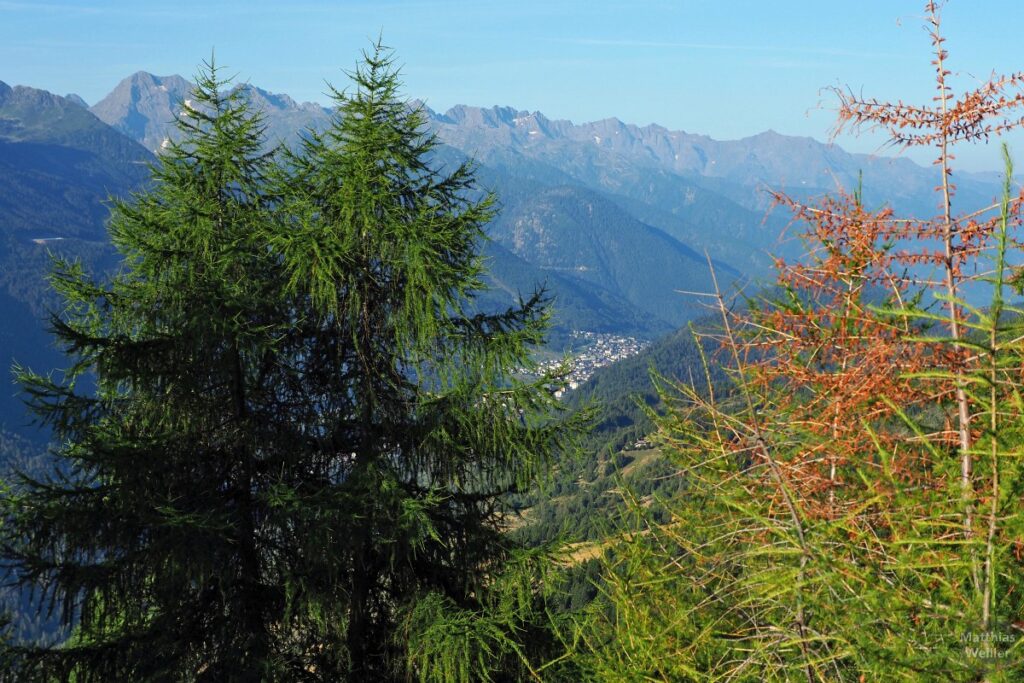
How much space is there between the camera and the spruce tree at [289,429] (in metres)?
7.78

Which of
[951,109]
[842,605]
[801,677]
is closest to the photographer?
[842,605]

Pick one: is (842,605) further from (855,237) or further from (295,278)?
(295,278)

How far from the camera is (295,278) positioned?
27.9 ft

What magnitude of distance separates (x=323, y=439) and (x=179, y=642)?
2.55 meters

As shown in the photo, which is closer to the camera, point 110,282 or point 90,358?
point 90,358

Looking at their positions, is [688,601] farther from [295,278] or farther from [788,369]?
[295,278]

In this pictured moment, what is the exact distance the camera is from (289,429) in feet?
29.3

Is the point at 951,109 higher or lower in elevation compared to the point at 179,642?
higher

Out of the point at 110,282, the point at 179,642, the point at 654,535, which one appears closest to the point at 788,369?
the point at 654,535

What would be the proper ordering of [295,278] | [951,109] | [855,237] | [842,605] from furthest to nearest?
Answer: [295,278] < [855,237] < [951,109] < [842,605]

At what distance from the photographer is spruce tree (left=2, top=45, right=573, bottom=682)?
25.5 feet

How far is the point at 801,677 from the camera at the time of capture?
3127 mm

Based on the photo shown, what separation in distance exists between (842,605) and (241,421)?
7308 millimetres

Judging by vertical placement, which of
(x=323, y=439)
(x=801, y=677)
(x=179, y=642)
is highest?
(x=801, y=677)
